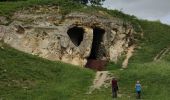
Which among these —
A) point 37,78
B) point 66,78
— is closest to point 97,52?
point 66,78

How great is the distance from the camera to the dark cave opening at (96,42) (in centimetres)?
4825

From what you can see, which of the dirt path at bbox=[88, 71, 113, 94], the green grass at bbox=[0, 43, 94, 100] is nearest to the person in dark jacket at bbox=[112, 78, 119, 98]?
the green grass at bbox=[0, 43, 94, 100]

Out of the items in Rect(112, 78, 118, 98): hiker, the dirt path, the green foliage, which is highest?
the green foliage

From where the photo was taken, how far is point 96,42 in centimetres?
4906

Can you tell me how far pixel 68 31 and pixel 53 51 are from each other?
3853 mm

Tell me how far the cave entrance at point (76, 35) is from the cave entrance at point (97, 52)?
50.5 inches

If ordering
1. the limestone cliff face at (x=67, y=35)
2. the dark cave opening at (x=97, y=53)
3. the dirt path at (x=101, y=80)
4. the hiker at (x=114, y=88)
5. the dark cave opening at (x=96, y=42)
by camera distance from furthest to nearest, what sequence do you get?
the dark cave opening at (x=96, y=42)
the dark cave opening at (x=97, y=53)
the limestone cliff face at (x=67, y=35)
the dirt path at (x=101, y=80)
the hiker at (x=114, y=88)

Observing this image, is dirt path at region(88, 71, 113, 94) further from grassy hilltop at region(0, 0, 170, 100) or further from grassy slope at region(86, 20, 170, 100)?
grassy slope at region(86, 20, 170, 100)

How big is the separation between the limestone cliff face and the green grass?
2.85 m

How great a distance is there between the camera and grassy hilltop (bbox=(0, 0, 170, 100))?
111 ft

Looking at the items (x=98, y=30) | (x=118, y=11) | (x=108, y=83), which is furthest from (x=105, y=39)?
(x=108, y=83)

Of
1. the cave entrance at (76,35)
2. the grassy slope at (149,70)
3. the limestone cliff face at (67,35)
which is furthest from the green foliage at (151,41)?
the cave entrance at (76,35)

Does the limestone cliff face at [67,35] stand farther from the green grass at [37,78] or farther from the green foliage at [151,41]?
the green grass at [37,78]

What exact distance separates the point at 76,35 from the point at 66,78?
12.0 metres
